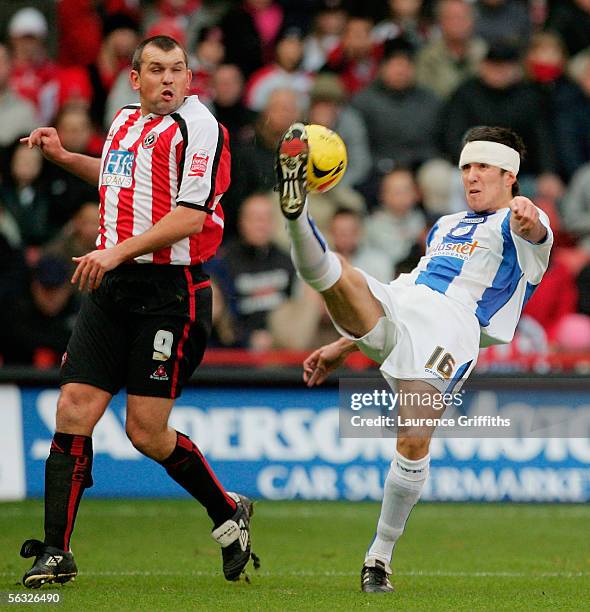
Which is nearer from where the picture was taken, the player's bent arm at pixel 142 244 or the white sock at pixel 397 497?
the player's bent arm at pixel 142 244

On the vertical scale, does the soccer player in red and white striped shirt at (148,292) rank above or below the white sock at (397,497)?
above

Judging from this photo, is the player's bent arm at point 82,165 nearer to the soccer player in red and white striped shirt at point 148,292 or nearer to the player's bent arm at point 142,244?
the soccer player in red and white striped shirt at point 148,292

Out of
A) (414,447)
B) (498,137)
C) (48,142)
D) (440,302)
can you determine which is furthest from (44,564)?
(498,137)

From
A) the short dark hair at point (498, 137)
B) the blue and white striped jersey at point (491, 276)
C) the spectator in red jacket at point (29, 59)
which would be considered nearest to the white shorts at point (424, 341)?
the blue and white striped jersey at point (491, 276)

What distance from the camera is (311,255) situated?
5.87 meters

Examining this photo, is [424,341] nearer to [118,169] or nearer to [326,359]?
[326,359]

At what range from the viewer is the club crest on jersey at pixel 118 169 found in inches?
262

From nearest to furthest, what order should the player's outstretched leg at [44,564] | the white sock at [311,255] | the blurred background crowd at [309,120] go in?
the white sock at [311,255], the player's outstretched leg at [44,564], the blurred background crowd at [309,120]

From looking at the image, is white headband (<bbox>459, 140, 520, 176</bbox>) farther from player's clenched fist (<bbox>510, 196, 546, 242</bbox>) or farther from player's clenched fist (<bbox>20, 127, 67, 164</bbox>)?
player's clenched fist (<bbox>20, 127, 67, 164</bbox>)

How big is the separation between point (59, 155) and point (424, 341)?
2.15 m

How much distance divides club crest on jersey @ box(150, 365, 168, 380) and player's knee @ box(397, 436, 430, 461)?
1206 millimetres

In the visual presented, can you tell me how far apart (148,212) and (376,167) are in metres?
7.20

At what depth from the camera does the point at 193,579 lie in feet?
23.3

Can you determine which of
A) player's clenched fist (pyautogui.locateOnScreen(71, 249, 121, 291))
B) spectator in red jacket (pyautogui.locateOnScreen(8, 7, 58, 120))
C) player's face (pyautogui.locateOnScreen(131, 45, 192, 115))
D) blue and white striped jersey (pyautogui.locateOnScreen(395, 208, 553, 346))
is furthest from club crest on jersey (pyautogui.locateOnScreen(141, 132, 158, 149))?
spectator in red jacket (pyautogui.locateOnScreen(8, 7, 58, 120))
